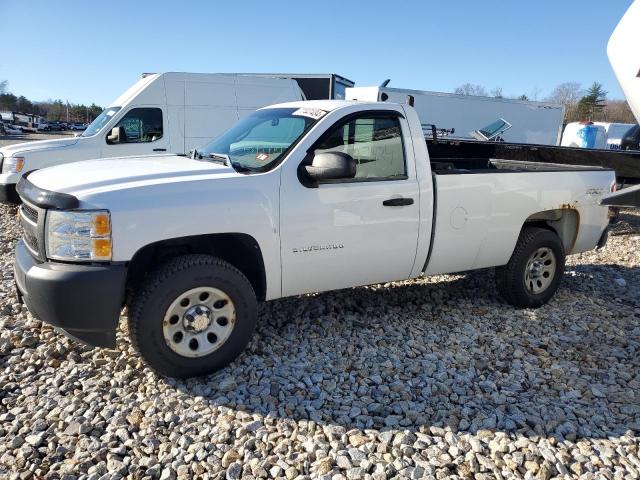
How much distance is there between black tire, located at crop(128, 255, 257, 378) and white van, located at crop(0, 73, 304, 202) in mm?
6102

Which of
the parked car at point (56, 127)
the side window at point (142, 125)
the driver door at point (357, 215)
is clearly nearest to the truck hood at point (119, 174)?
the driver door at point (357, 215)

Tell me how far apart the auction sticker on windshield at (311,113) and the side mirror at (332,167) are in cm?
48

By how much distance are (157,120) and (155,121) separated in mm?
45

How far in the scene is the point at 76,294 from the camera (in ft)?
9.68

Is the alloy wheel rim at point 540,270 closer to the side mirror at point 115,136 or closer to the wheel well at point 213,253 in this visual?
the wheel well at point 213,253

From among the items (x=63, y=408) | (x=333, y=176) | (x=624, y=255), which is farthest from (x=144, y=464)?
(x=624, y=255)

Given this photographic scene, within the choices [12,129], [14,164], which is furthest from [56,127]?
[14,164]

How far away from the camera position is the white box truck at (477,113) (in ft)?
50.3

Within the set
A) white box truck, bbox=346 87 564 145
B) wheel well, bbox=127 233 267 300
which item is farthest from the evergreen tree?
wheel well, bbox=127 233 267 300

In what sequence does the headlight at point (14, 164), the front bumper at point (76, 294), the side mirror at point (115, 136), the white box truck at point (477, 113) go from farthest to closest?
1. the white box truck at point (477, 113)
2. the side mirror at point (115, 136)
3. the headlight at point (14, 164)
4. the front bumper at point (76, 294)

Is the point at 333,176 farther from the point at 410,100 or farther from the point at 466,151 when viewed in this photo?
the point at 466,151

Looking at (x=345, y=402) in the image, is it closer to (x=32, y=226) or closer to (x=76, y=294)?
(x=76, y=294)

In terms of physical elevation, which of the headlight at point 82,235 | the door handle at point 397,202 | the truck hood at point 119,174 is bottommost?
the headlight at point 82,235

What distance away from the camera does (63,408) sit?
122 inches
